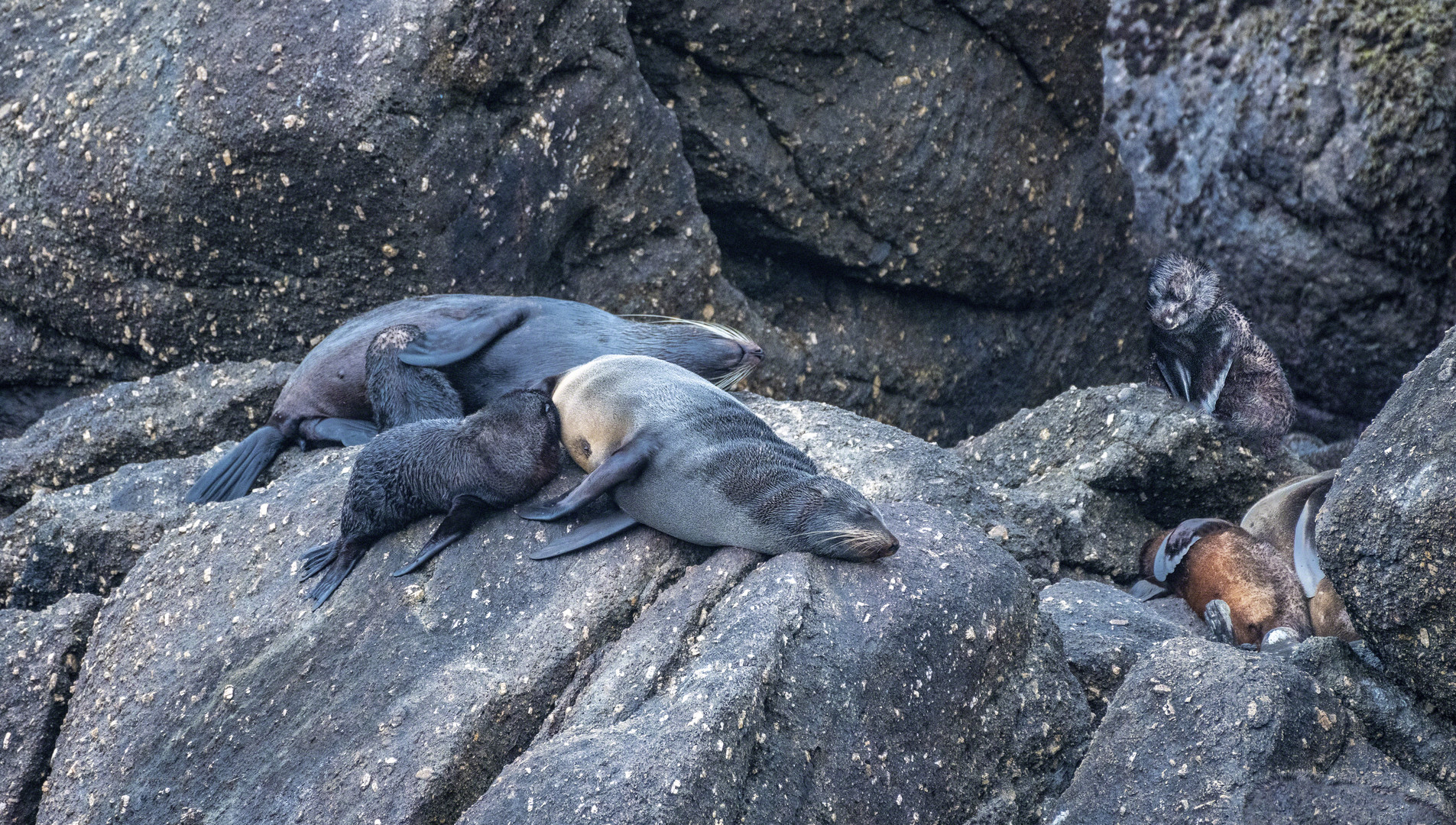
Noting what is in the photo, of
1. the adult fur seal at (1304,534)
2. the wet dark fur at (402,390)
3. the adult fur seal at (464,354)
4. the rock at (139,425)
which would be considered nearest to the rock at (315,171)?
the rock at (139,425)

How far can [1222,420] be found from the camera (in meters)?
5.51

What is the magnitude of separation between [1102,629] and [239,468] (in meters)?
3.25

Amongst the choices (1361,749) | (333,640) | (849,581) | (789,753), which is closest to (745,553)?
(849,581)

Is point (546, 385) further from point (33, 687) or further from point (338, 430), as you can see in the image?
point (33, 687)

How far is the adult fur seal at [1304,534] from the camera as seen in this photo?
4422 mm

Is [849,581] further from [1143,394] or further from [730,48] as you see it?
[730,48]

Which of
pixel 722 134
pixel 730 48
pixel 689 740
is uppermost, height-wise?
pixel 730 48

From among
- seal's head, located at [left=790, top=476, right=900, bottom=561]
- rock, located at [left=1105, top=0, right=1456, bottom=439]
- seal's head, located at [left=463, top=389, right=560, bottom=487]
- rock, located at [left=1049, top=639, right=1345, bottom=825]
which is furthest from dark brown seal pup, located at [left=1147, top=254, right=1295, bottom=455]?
seal's head, located at [left=463, top=389, right=560, bottom=487]

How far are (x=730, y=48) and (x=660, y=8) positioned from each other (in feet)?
1.30

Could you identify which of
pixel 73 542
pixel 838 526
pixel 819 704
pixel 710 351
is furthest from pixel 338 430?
pixel 819 704

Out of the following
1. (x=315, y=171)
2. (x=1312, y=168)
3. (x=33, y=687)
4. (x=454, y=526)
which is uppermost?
(x=315, y=171)

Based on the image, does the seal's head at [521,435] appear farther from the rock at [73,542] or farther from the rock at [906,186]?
the rock at [906,186]

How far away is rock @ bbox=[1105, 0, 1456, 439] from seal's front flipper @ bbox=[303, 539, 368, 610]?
5.78 meters

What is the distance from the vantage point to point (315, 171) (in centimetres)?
549
